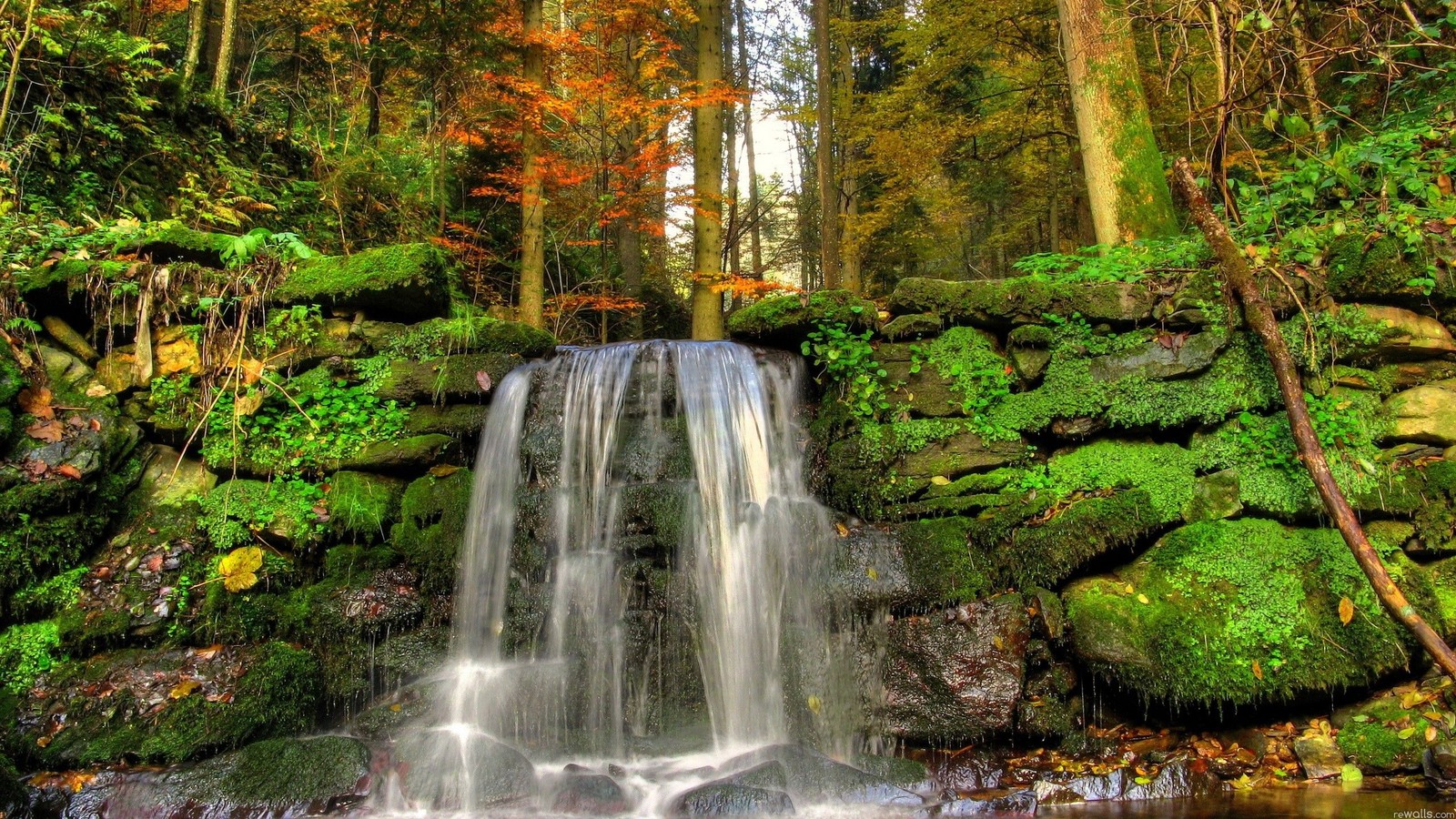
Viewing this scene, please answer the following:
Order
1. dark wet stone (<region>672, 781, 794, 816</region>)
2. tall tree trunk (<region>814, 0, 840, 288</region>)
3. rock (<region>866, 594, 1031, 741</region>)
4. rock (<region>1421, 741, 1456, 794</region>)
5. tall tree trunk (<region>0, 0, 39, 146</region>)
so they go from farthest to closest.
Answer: tall tree trunk (<region>814, 0, 840, 288</region>), tall tree trunk (<region>0, 0, 39, 146</region>), rock (<region>866, 594, 1031, 741</region>), dark wet stone (<region>672, 781, 794, 816</region>), rock (<region>1421, 741, 1456, 794</region>)

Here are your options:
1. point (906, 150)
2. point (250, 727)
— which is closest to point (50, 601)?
point (250, 727)

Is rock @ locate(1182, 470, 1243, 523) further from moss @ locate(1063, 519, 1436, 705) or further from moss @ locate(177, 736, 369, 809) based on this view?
moss @ locate(177, 736, 369, 809)

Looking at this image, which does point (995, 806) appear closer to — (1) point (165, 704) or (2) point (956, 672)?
(2) point (956, 672)

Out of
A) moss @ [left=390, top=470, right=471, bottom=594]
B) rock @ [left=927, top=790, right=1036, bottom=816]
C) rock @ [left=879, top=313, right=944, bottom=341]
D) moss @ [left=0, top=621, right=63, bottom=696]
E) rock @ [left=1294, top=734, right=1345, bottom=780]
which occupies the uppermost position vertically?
rock @ [left=879, top=313, right=944, bottom=341]

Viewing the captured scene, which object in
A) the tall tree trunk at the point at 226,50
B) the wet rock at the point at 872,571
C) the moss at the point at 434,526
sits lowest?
the wet rock at the point at 872,571

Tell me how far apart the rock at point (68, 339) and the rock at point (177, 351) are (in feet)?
1.48

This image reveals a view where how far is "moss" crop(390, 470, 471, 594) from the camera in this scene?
538 centimetres

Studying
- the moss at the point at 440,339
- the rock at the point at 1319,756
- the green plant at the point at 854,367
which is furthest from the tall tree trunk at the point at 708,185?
the rock at the point at 1319,756

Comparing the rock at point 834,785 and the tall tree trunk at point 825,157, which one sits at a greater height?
the tall tree trunk at point 825,157

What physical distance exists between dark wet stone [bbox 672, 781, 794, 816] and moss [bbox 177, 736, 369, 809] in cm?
195

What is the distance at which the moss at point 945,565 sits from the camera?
4848mm

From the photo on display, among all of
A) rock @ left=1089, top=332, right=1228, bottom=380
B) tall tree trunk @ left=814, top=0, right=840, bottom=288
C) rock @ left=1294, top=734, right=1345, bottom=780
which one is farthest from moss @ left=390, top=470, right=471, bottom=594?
tall tree trunk @ left=814, top=0, right=840, bottom=288

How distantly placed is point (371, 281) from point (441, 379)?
3.39 ft

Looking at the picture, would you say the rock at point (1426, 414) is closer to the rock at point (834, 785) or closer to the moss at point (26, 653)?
the rock at point (834, 785)
